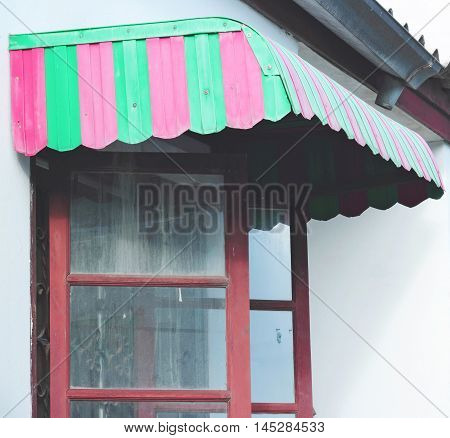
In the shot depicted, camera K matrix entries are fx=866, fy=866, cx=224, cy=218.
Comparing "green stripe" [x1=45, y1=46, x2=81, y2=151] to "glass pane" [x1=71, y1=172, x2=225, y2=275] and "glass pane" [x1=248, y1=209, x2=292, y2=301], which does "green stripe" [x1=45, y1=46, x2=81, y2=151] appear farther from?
"glass pane" [x1=248, y1=209, x2=292, y2=301]

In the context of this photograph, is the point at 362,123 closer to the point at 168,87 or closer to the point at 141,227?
the point at 168,87

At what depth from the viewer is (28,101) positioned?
2.99m

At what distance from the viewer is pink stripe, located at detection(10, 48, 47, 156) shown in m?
2.97

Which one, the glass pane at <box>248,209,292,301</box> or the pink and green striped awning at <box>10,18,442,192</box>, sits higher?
the pink and green striped awning at <box>10,18,442,192</box>

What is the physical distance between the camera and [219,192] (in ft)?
11.0

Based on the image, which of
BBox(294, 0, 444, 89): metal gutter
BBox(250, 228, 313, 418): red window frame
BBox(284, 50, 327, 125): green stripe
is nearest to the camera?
BBox(284, 50, 327, 125): green stripe

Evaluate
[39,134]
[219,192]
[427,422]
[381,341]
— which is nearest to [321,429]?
[427,422]

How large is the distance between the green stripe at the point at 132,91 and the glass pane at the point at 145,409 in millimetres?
972

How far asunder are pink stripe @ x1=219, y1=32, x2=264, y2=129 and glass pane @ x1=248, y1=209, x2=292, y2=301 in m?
1.62

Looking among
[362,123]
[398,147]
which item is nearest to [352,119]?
[362,123]

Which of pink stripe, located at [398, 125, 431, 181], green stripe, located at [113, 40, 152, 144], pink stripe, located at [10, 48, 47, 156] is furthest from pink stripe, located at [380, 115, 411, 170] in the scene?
pink stripe, located at [10, 48, 47, 156]

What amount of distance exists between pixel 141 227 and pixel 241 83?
2.34 feet

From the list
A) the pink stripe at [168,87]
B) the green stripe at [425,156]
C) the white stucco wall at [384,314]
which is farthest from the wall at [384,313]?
the pink stripe at [168,87]

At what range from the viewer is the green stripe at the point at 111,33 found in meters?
2.96
